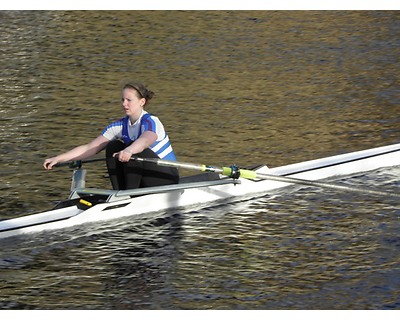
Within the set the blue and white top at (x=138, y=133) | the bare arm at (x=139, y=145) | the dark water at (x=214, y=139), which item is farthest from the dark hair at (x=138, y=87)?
the dark water at (x=214, y=139)

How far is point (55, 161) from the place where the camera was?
10609 millimetres

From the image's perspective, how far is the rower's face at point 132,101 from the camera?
34.7 ft

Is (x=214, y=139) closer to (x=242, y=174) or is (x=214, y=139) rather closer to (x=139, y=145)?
(x=242, y=174)

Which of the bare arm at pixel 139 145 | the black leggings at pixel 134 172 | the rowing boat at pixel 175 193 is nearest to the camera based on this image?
the bare arm at pixel 139 145

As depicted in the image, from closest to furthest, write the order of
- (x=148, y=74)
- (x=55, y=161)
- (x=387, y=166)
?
(x=55, y=161) < (x=387, y=166) < (x=148, y=74)

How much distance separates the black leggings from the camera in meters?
10.6

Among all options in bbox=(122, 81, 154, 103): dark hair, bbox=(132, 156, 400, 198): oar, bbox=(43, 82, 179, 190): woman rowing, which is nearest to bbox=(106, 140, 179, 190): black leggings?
bbox=(43, 82, 179, 190): woman rowing

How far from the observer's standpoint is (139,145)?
1048cm

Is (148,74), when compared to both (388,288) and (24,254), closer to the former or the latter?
(24,254)

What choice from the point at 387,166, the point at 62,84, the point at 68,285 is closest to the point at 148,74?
the point at 62,84

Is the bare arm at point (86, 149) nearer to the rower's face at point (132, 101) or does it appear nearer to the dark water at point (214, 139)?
the rower's face at point (132, 101)

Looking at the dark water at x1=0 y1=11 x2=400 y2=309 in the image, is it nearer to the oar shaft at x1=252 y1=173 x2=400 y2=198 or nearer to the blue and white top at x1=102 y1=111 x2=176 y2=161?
the oar shaft at x1=252 y1=173 x2=400 y2=198

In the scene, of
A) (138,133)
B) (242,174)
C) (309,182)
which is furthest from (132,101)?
(309,182)
